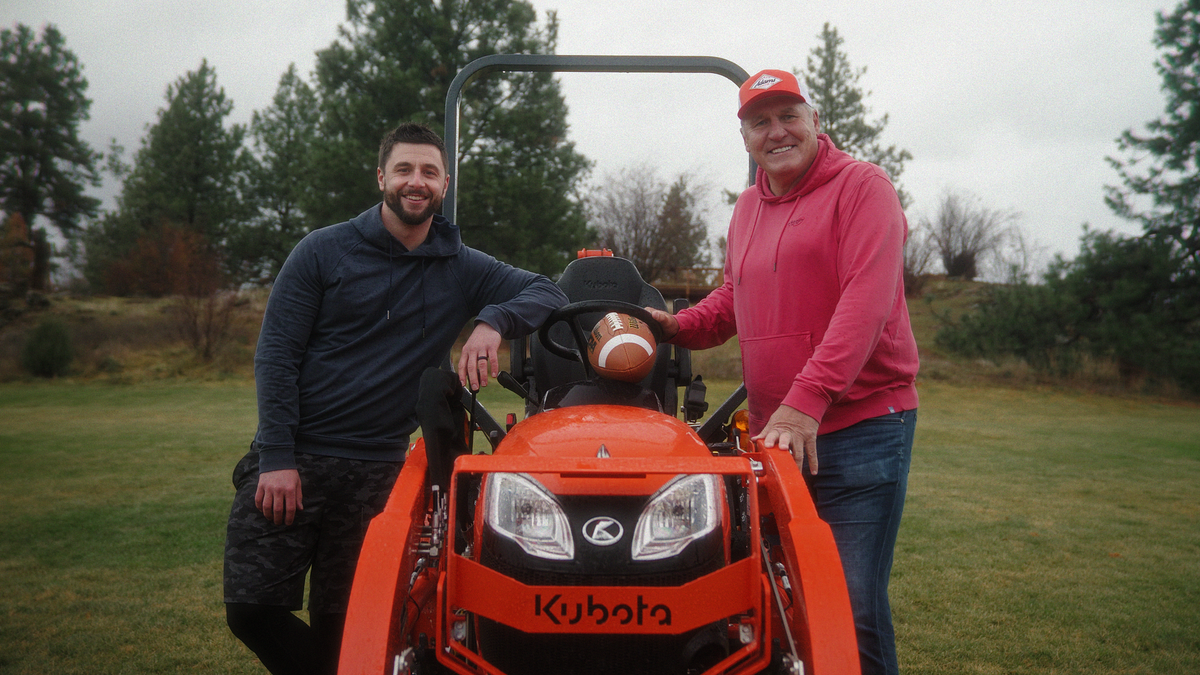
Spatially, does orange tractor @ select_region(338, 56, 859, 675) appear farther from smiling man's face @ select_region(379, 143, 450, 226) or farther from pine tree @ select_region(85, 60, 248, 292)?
pine tree @ select_region(85, 60, 248, 292)

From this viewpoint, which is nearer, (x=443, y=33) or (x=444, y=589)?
(x=444, y=589)

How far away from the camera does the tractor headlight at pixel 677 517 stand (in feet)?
5.39

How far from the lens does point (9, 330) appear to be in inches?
927

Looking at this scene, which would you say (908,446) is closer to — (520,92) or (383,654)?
(383,654)

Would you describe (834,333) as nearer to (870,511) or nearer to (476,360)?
(870,511)

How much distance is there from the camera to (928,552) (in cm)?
579

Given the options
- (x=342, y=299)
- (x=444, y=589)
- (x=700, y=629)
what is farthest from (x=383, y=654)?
(x=342, y=299)

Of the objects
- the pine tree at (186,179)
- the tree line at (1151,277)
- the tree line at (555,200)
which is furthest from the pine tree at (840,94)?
the pine tree at (186,179)

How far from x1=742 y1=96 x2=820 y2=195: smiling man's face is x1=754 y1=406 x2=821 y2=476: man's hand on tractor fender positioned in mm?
729

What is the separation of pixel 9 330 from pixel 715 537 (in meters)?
28.4

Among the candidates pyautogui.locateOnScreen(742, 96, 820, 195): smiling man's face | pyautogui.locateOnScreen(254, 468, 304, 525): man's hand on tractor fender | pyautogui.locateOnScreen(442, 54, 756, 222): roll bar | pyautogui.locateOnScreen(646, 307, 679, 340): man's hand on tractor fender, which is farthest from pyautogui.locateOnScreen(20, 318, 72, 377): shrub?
pyautogui.locateOnScreen(742, 96, 820, 195): smiling man's face

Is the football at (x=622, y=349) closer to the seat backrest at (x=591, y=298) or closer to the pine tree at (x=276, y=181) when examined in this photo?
the seat backrest at (x=591, y=298)

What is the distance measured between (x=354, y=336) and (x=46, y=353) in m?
22.0

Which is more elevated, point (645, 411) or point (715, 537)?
point (645, 411)
